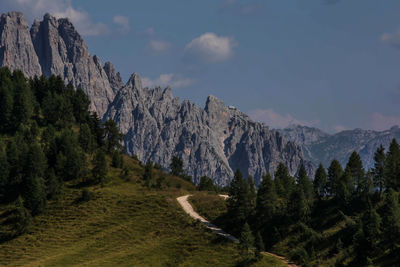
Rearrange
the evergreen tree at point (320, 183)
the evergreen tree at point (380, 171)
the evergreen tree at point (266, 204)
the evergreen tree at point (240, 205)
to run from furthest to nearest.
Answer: the evergreen tree at point (320, 183), the evergreen tree at point (380, 171), the evergreen tree at point (266, 204), the evergreen tree at point (240, 205)

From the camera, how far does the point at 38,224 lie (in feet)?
291

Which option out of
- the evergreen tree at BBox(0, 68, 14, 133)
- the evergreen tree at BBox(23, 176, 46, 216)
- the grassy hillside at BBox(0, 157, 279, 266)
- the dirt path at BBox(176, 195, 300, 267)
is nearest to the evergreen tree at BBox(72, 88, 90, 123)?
the evergreen tree at BBox(0, 68, 14, 133)

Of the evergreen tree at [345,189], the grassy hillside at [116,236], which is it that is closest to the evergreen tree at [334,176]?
→ the evergreen tree at [345,189]

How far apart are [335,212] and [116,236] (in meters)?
55.2

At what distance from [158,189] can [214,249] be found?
49.8m

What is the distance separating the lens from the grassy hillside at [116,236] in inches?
2657

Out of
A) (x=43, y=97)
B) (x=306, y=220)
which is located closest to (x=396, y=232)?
(x=306, y=220)

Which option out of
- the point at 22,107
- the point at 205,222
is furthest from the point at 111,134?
the point at 205,222

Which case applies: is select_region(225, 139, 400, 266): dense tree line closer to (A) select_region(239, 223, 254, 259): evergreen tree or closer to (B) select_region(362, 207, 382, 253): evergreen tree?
(B) select_region(362, 207, 382, 253): evergreen tree

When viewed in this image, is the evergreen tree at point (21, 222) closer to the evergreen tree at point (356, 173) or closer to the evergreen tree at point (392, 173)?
the evergreen tree at point (356, 173)

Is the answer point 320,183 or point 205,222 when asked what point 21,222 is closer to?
point 205,222

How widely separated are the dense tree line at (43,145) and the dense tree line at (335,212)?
157ft

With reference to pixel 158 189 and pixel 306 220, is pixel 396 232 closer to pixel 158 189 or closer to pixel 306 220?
pixel 306 220

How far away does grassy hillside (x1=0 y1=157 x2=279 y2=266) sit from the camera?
221 feet
